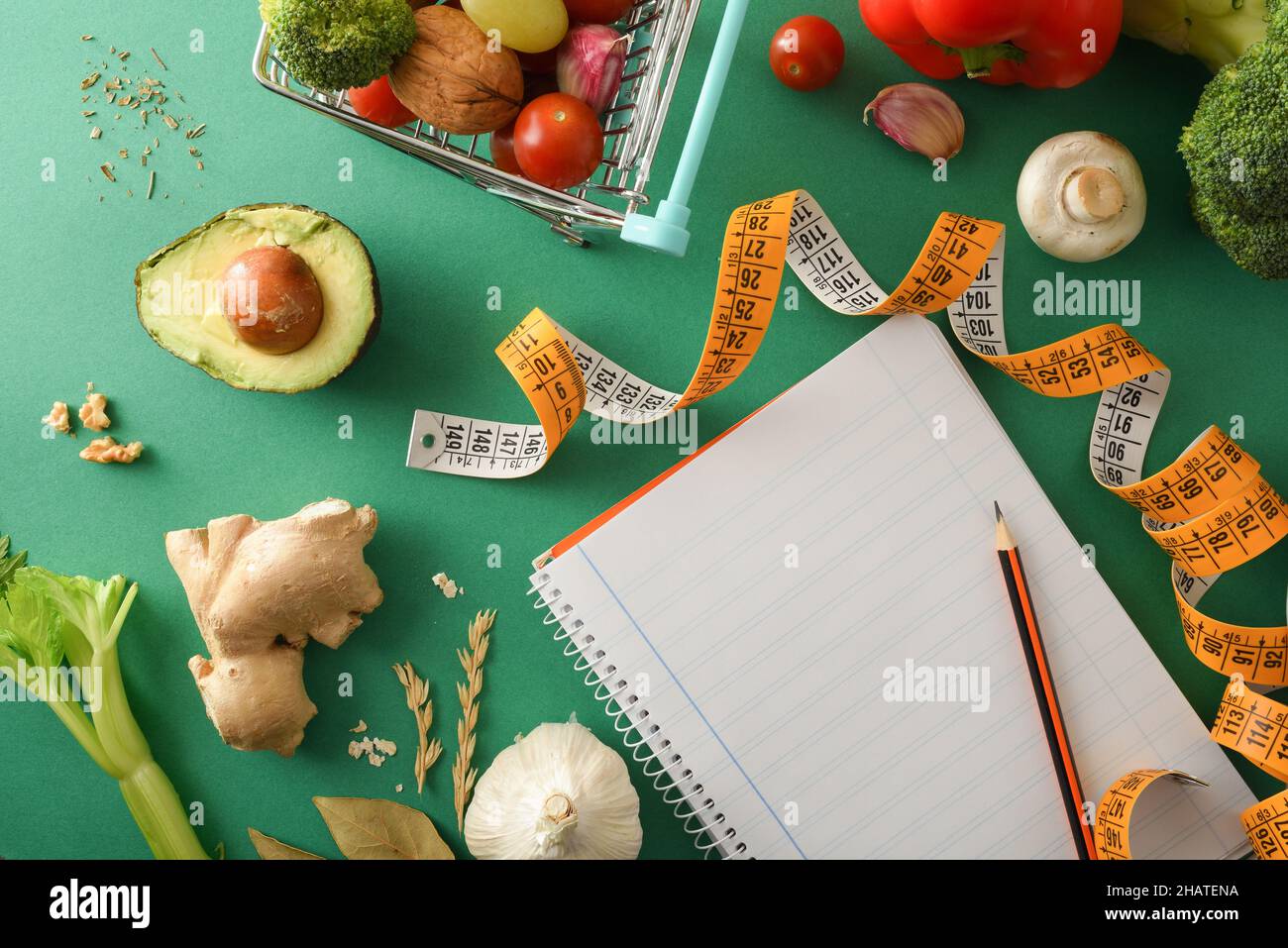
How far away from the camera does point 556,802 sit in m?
1.85

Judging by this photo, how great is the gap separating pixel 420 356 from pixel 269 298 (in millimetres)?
360

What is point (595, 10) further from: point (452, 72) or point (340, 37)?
point (340, 37)

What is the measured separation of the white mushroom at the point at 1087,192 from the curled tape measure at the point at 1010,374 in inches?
4.0

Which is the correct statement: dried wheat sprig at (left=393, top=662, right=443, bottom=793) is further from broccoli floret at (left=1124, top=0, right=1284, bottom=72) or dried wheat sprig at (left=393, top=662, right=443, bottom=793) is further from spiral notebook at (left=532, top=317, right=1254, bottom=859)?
broccoli floret at (left=1124, top=0, right=1284, bottom=72)

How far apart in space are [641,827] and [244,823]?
81cm

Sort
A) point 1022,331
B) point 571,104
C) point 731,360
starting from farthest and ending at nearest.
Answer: point 1022,331
point 731,360
point 571,104

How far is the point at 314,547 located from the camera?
1972 millimetres

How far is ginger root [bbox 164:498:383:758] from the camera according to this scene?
1962 millimetres

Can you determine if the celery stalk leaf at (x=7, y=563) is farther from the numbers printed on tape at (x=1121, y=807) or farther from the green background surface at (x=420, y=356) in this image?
the numbers printed on tape at (x=1121, y=807)

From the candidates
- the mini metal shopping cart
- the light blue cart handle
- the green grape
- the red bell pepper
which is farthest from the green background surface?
the green grape

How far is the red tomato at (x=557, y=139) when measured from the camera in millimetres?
1651

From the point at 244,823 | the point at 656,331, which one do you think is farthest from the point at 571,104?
the point at 244,823

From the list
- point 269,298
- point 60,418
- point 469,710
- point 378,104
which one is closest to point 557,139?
point 378,104

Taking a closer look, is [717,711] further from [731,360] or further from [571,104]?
[571,104]
